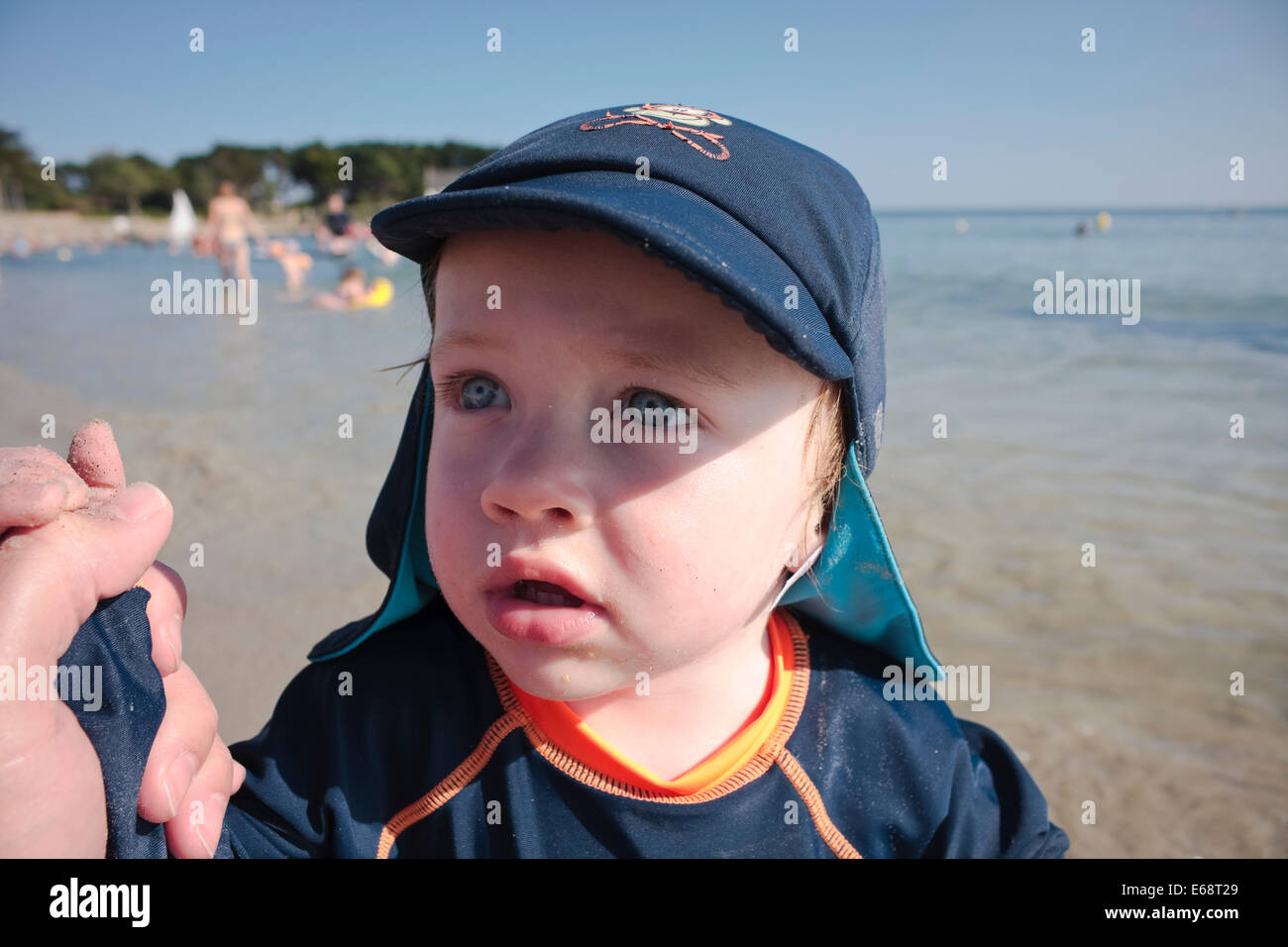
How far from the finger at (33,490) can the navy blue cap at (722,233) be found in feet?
1.73

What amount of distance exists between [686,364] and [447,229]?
0.39 m

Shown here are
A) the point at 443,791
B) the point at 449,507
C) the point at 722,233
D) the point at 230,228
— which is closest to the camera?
the point at 722,233

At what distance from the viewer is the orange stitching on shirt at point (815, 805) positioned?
1393 mm

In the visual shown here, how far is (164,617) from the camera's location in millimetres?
1121

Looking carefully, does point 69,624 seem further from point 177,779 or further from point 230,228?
point 230,228

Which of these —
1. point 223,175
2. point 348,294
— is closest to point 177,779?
point 348,294

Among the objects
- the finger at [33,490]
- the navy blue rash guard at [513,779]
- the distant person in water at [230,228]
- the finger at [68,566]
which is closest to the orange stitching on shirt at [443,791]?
the navy blue rash guard at [513,779]

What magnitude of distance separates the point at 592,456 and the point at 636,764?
57 cm

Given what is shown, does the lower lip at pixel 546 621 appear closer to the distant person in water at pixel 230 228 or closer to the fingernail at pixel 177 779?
the fingernail at pixel 177 779

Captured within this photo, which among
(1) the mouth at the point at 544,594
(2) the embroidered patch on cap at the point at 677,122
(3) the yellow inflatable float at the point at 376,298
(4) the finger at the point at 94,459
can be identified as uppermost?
(3) the yellow inflatable float at the point at 376,298

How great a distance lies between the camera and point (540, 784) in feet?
4.52

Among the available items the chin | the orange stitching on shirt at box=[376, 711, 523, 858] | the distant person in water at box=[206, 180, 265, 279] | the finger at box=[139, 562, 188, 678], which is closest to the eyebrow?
the chin

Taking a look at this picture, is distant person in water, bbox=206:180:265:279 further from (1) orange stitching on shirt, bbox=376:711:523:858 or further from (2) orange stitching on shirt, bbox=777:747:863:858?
(2) orange stitching on shirt, bbox=777:747:863:858
